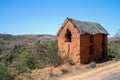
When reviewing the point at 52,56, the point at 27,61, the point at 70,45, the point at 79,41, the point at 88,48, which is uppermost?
the point at 79,41

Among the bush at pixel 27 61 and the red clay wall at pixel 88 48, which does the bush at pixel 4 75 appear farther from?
the red clay wall at pixel 88 48

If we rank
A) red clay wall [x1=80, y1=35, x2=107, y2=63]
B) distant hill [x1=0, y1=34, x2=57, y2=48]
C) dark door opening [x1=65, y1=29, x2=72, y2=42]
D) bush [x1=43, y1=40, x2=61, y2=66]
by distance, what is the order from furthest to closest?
distant hill [x1=0, y1=34, x2=57, y2=48] → dark door opening [x1=65, y1=29, x2=72, y2=42] → bush [x1=43, y1=40, x2=61, y2=66] → red clay wall [x1=80, y1=35, x2=107, y2=63]

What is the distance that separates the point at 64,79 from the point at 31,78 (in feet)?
9.56

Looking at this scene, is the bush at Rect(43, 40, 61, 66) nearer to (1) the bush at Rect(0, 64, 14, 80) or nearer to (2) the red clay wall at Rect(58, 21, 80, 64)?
(2) the red clay wall at Rect(58, 21, 80, 64)

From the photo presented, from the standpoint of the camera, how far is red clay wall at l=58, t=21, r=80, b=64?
94.4 ft

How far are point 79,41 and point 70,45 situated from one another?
5.35ft

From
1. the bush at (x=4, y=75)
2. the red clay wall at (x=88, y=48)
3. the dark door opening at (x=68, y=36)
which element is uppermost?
the dark door opening at (x=68, y=36)

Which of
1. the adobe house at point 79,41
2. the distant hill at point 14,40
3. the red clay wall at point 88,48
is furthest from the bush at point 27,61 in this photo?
the distant hill at point 14,40

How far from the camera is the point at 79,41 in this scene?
2852 centimetres

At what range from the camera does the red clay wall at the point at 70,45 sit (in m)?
28.8

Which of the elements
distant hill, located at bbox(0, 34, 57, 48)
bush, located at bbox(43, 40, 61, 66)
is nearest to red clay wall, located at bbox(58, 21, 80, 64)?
bush, located at bbox(43, 40, 61, 66)

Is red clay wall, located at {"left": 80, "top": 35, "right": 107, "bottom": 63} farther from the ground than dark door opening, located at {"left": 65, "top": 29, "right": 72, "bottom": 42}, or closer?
closer

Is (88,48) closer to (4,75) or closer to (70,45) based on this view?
(70,45)

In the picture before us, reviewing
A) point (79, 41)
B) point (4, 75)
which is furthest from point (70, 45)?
point (4, 75)
